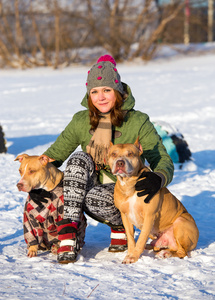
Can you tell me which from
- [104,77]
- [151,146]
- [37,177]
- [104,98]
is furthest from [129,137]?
[37,177]

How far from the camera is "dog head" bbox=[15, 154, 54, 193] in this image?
3.15 meters

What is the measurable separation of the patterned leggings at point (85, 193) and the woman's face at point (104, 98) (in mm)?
405

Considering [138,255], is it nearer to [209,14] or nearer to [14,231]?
[14,231]

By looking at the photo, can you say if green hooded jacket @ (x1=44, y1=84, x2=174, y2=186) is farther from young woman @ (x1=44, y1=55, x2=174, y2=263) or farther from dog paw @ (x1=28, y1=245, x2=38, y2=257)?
dog paw @ (x1=28, y1=245, x2=38, y2=257)

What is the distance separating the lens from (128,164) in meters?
2.99

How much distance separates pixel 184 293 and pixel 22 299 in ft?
3.09

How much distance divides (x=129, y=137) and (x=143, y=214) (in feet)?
2.18

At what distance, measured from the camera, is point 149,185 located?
302 centimetres

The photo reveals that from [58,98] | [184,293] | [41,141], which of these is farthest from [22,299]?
[58,98]

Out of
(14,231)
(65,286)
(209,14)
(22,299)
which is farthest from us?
(209,14)

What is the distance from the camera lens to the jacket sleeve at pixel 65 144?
3.60m

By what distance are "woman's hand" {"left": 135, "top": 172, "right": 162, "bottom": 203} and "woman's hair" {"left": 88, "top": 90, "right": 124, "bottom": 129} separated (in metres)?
0.59

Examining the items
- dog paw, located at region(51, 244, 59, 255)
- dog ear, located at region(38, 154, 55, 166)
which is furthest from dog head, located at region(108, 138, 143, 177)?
dog paw, located at region(51, 244, 59, 255)

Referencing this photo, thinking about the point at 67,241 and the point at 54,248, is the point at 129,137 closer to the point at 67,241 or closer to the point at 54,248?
the point at 67,241
